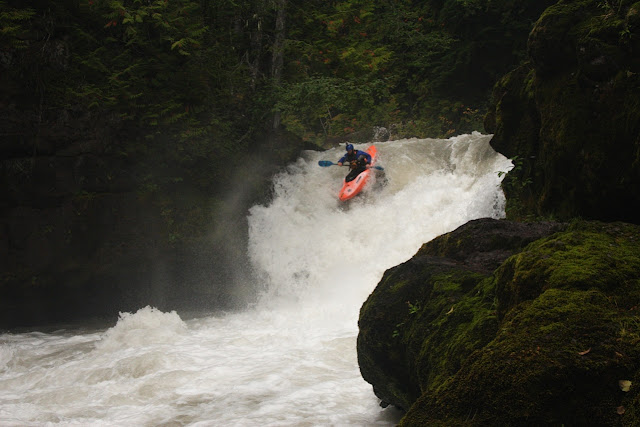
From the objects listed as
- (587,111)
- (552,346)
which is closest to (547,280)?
(552,346)

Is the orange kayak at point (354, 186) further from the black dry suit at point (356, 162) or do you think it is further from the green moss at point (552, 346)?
the green moss at point (552, 346)

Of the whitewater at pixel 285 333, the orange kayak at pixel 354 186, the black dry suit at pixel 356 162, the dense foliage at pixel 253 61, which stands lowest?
the whitewater at pixel 285 333

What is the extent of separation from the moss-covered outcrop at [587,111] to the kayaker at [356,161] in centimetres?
649

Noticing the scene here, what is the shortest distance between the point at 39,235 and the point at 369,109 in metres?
13.4

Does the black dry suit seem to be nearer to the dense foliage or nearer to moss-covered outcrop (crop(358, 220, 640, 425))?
the dense foliage

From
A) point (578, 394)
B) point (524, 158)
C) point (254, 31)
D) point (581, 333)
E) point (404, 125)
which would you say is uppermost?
point (254, 31)

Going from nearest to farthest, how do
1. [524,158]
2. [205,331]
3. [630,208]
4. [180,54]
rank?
[630,208]
[524,158]
[205,331]
[180,54]

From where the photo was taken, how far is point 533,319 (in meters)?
2.91

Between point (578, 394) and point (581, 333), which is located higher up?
point (581, 333)

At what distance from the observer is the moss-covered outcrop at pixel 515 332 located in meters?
2.49

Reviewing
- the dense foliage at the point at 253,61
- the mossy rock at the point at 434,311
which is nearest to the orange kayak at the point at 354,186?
the dense foliage at the point at 253,61

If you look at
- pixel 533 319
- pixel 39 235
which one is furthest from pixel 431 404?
pixel 39 235

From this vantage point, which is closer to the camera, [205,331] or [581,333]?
[581,333]

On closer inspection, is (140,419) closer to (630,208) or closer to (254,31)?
(630,208)
